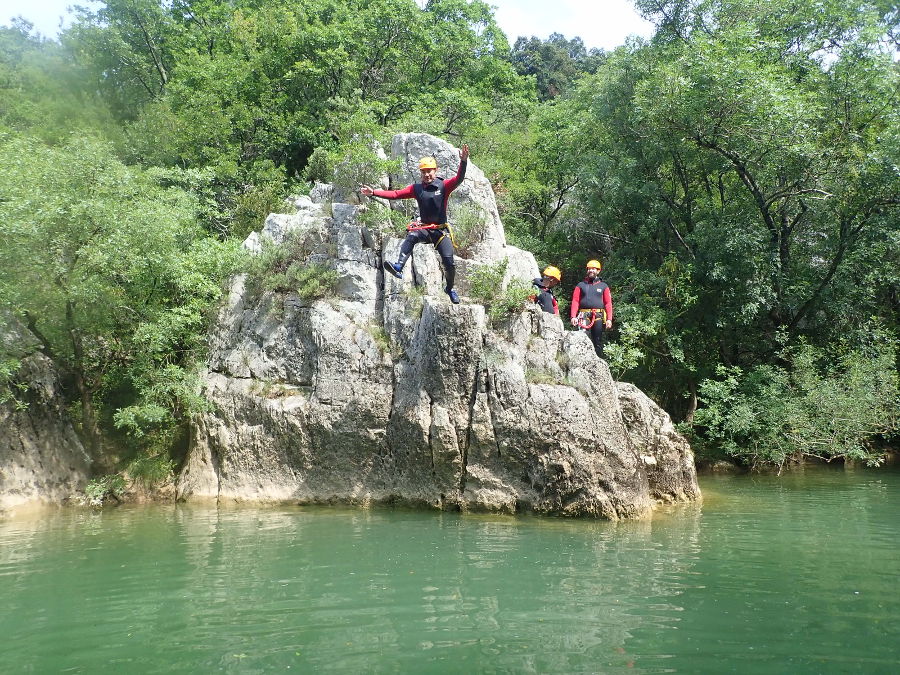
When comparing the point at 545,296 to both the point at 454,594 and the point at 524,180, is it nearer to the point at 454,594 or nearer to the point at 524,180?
the point at 454,594

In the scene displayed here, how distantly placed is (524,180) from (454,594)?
18.2 m

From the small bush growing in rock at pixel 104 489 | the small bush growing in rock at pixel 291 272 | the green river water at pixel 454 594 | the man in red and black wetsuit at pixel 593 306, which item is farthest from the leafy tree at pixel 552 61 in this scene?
the green river water at pixel 454 594

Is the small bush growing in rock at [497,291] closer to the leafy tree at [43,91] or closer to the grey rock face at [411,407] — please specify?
the grey rock face at [411,407]

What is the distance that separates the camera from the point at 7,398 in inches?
491

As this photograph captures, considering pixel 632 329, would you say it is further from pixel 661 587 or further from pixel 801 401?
pixel 661 587

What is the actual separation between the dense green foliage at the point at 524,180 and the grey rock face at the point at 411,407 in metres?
0.72

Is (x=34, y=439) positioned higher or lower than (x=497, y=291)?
lower

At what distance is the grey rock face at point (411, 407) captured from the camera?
1112 cm

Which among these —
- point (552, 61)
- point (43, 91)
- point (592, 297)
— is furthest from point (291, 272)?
point (552, 61)

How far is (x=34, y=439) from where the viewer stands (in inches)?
507

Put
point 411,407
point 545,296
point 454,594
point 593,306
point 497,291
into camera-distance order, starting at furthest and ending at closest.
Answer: point 593,306, point 545,296, point 497,291, point 411,407, point 454,594

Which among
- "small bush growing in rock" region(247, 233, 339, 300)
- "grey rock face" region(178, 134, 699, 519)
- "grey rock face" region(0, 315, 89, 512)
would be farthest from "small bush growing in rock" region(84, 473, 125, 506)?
"small bush growing in rock" region(247, 233, 339, 300)

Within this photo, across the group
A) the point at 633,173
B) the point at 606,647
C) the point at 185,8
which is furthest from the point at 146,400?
the point at 185,8

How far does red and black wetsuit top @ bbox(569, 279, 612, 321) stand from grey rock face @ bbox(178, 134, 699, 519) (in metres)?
1.47
